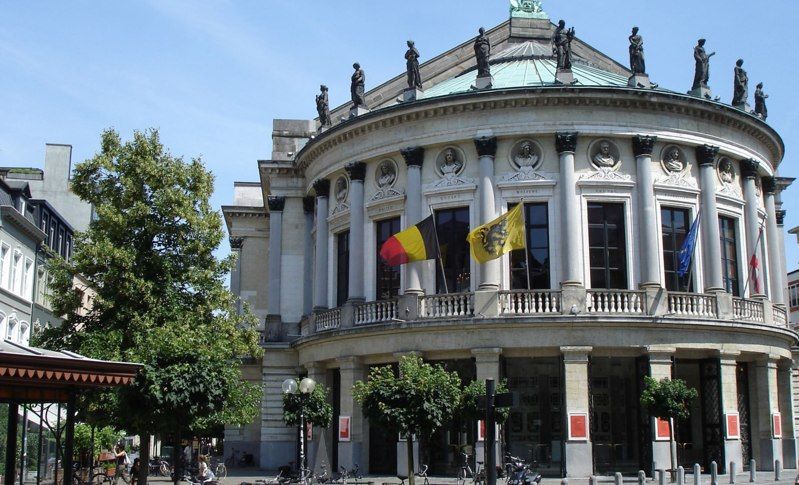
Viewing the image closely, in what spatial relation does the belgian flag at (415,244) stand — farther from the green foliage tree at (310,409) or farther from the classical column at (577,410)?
the classical column at (577,410)

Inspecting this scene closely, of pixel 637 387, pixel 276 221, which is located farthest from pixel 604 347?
pixel 276 221

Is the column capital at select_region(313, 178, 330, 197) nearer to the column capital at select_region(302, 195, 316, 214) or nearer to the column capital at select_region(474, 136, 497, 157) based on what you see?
the column capital at select_region(302, 195, 316, 214)

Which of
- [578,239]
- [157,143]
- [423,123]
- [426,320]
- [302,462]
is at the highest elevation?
[423,123]

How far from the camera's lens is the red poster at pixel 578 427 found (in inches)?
1336

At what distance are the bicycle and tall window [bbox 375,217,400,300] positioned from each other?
7.70 m

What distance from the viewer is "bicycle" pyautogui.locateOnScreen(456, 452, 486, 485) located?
30484mm

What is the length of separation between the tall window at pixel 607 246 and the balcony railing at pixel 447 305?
4907 mm

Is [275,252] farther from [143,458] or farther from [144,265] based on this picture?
[143,458]

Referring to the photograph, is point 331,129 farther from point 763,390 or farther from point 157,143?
point 763,390

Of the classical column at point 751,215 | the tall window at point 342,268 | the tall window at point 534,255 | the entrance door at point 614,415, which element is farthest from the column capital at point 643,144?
the tall window at point 342,268

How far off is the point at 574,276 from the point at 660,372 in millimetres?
4680

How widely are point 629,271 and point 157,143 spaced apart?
18232 millimetres

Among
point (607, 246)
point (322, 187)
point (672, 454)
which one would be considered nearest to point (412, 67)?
point (322, 187)

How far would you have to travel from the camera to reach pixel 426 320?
36.5 meters
